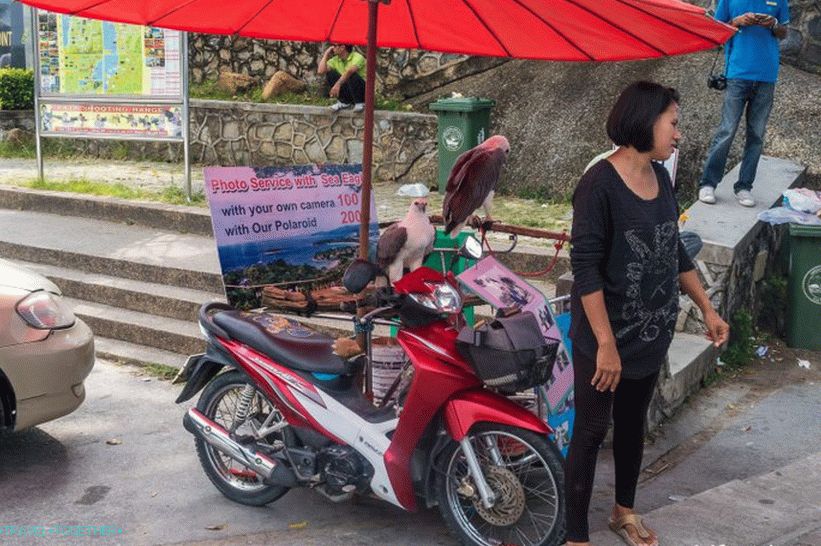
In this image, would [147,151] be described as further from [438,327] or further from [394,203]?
[438,327]

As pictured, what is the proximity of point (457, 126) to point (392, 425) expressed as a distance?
6.03m

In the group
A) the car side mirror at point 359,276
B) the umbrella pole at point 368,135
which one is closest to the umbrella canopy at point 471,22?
the umbrella pole at point 368,135

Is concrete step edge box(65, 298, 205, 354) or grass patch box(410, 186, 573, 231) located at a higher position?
grass patch box(410, 186, 573, 231)

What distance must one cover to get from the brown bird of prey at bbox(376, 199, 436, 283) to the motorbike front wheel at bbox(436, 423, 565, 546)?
2.91ft

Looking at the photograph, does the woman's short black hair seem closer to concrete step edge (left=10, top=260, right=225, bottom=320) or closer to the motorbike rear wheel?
the motorbike rear wheel

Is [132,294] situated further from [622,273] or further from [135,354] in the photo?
[622,273]

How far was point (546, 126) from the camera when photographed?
34.1ft

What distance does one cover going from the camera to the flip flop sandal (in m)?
4.12

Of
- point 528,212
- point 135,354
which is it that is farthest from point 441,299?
point 528,212

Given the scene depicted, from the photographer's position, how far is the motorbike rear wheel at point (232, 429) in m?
4.70

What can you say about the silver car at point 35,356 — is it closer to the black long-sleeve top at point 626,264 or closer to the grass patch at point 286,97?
the black long-sleeve top at point 626,264

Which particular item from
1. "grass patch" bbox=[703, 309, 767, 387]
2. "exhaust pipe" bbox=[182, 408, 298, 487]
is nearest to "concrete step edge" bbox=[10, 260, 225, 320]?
"exhaust pipe" bbox=[182, 408, 298, 487]

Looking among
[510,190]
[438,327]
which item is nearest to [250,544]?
[438,327]

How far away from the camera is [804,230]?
279 inches
